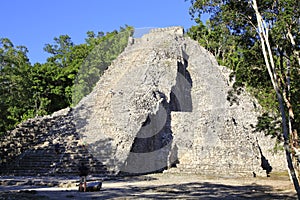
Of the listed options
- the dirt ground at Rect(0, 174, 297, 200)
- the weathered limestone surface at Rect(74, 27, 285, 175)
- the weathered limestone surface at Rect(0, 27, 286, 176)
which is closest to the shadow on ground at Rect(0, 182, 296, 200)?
the dirt ground at Rect(0, 174, 297, 200)

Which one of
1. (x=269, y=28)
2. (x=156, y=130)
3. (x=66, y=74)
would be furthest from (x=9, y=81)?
(x=269, y=28)

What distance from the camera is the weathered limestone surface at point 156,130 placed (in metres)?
14.7

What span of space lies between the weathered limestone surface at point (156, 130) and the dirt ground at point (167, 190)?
1.60 m

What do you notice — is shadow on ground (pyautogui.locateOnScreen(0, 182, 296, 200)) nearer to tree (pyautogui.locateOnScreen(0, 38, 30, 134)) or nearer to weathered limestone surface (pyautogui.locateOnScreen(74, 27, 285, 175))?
weathered limestone surface (pyautogui.locateOnScreen(74, 27, 285, 175))

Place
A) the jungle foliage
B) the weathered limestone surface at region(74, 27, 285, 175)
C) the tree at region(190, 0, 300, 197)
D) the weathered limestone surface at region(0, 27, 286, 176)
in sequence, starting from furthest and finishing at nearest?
the jungle foliage
the weathered limestone surface at region(74, 27, 285, 175)
the weathered limestone surface at region(0, 27, 286, 176)
the tree at region(190, 0, 300, 197)

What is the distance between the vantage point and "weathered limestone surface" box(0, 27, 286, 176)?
580 inches

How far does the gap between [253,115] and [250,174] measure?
4.97m

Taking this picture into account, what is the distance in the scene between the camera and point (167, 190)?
10.2 meters

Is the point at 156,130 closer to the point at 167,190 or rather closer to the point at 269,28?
the point at 167,190

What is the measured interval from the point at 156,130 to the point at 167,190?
6.49 metres

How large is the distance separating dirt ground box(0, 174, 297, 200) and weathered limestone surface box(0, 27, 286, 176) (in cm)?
160

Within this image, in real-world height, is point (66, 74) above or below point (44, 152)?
above

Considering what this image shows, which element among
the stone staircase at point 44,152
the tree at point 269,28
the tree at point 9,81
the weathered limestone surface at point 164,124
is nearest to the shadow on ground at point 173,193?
the tree at point 269,28

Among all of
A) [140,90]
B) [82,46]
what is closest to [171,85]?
[140,90]
